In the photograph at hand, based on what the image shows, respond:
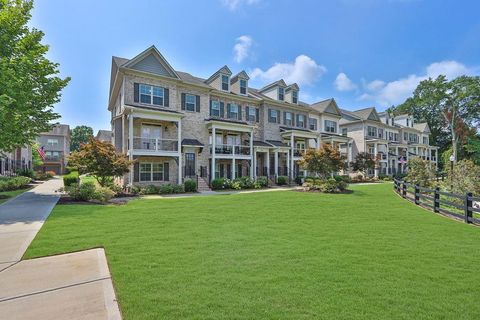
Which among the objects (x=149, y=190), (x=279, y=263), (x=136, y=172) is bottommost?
(x=279, y=263)

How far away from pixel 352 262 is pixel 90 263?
Answer: 5.17m

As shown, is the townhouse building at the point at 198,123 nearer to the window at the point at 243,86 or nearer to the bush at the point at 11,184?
the window at the point at 243,86

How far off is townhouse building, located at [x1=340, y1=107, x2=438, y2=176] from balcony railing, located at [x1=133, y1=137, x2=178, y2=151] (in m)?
28.3

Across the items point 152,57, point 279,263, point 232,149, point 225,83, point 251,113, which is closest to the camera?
point 279,263

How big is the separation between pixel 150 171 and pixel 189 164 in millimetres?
3361

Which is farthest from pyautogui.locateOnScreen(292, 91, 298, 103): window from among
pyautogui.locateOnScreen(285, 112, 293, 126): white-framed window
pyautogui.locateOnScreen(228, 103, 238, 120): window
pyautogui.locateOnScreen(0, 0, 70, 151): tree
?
pyautogui.locateOnScreen(0, 0, 70, 151): tree

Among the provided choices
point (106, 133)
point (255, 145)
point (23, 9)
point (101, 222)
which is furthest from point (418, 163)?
point (106, 133)

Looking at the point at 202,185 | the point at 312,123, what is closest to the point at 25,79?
the point at 202,185

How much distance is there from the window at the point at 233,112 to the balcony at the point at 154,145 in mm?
7077

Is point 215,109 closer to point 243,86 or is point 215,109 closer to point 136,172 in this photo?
point 243,86

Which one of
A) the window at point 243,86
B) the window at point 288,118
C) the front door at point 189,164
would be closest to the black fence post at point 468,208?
the front door at point 189,164

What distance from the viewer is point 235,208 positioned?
11648mm

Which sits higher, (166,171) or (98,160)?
(98,160)

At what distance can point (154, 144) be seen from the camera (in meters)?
21.2
